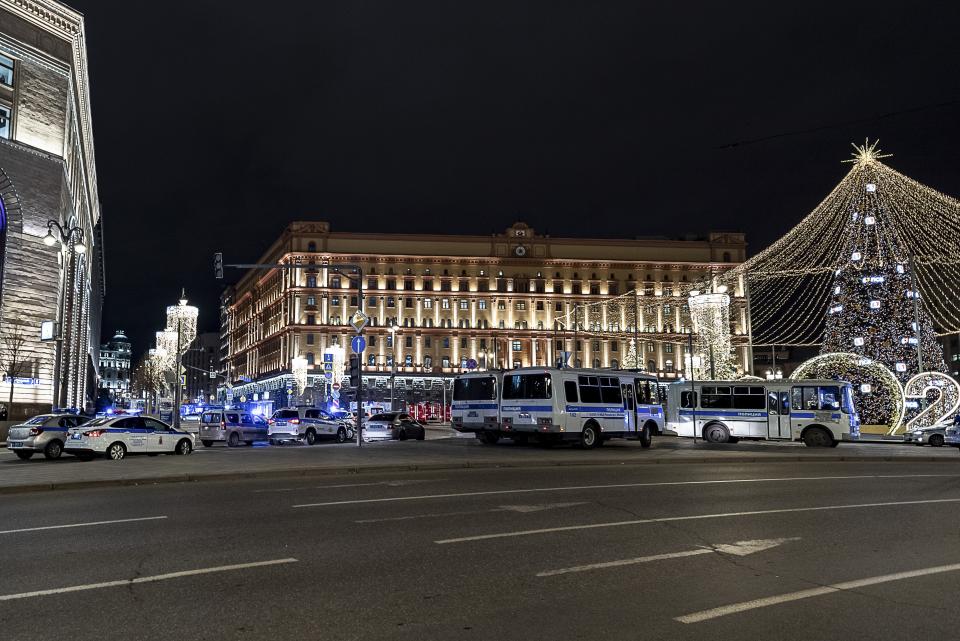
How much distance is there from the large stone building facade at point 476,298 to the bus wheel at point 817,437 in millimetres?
79149

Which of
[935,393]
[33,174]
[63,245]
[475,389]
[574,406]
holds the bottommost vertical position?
[574,406]

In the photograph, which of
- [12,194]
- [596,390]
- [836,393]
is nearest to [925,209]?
[836,393]

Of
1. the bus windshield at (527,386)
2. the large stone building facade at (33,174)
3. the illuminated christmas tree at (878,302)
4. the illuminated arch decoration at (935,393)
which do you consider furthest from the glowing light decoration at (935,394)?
the large stone building facade at (33,174)

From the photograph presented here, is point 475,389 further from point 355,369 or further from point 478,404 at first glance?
point 355,369

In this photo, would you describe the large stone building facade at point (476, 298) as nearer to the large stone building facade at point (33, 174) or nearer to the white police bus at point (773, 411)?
the large stone building facade at point (33, 174)

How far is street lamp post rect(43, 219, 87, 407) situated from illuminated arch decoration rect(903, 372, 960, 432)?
35162mm

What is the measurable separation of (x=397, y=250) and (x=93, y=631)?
4293 inches

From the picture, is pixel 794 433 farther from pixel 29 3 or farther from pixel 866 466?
pixel 29 3

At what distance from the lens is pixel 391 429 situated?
40.6m

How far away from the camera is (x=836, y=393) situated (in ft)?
96.6

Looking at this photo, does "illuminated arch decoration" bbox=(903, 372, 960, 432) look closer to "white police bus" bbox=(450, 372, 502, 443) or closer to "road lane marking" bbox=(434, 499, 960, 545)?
"white police bus" bbox=(450, 372, 502, 443)

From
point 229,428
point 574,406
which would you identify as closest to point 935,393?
point 574,406

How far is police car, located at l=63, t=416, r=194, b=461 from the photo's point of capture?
2197 cm

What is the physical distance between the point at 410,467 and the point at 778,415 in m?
17.9
